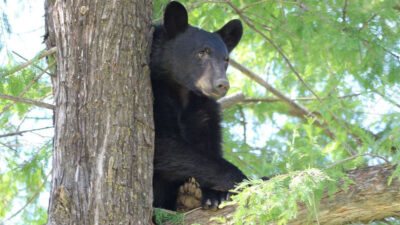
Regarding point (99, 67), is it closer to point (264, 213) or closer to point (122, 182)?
point (122, 182)

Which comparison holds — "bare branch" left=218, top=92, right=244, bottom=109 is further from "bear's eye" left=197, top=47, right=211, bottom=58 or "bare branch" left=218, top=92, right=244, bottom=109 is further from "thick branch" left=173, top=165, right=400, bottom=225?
"thick branch" left=173, top=165, right=400, bottom=225

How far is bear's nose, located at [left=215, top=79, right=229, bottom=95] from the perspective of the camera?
486 centimetres

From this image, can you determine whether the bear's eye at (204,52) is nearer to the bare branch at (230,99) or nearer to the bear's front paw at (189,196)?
the bear's front paw at (189,196)

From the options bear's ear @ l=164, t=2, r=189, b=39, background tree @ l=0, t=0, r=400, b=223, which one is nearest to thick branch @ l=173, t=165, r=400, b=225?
background tree @ l=0, t=0, r=400, b=223

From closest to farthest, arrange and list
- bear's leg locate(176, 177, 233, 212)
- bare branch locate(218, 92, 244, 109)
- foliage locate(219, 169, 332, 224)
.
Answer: foliage locate(219, 169, 332, 224), bear's leg locate(176, 177, 233, 212), bare branch locate(218, 92, 244, 109)

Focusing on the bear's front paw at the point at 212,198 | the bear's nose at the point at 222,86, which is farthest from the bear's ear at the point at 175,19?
the bear's front paw at the point at 212,198

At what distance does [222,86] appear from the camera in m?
4.88

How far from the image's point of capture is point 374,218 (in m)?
3.86

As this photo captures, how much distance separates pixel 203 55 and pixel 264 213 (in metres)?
2.36

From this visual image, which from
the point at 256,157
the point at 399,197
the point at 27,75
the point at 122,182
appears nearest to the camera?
the point at 399,197

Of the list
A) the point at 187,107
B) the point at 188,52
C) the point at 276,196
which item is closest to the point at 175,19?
the point at 188,52

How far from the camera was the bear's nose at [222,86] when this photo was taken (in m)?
4.86

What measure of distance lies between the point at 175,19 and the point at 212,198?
6.56 ft

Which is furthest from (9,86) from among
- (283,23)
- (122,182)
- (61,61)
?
(283,23)
